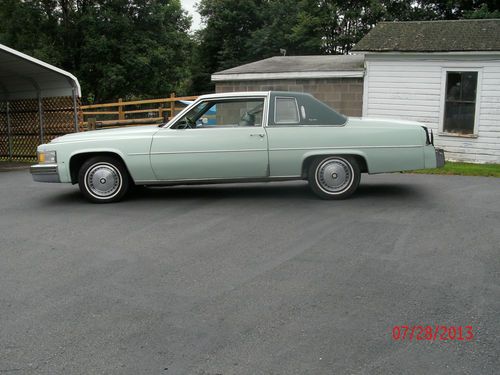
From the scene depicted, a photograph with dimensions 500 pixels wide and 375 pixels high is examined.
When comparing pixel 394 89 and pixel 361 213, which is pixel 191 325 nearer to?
pixel 361 213

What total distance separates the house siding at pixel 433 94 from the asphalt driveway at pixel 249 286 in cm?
718

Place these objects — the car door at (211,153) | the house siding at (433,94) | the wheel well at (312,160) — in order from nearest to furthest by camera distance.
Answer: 1. the car door at (211,153)
2. the wheel well at (312,160)
3. the house siding at (433,94)

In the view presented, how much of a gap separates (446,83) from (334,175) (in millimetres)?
8299

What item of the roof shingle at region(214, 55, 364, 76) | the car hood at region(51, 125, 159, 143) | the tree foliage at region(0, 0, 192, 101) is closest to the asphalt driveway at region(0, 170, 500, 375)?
the car hood at region(51, 125, 159, 143)

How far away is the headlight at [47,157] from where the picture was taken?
26.6 ft

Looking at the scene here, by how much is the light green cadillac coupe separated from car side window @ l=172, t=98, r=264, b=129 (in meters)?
0.01

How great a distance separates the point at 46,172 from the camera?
319 inches

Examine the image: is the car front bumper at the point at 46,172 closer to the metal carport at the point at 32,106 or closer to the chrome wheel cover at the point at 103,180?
the chrome wheel cover at the point at 103,180

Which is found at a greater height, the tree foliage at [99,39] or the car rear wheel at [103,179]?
the tree foliage at [99,39]

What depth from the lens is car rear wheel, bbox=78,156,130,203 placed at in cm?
810

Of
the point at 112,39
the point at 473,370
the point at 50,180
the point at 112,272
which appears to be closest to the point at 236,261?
the point at 112,272

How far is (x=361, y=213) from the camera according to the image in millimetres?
7223
